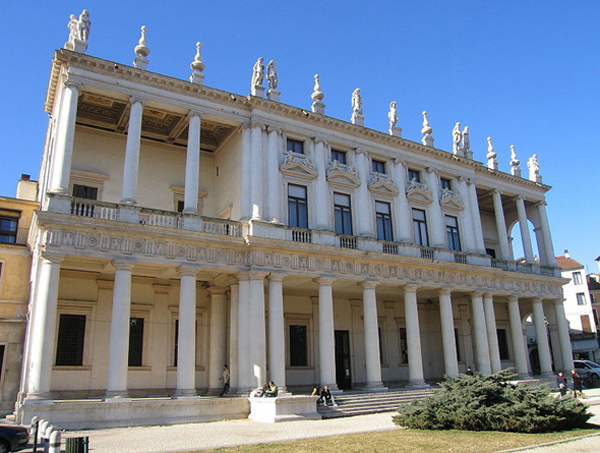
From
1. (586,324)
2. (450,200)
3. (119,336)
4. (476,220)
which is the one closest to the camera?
(119,336)

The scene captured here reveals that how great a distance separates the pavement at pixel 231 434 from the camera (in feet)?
42.5

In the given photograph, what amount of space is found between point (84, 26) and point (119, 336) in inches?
518

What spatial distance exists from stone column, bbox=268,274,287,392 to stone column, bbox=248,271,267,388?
0.48 meters

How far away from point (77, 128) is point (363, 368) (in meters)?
20.0

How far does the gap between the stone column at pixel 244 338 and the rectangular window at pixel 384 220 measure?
9122 mm

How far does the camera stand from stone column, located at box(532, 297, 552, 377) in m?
33.6

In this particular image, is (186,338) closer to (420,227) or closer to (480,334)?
(420,227)

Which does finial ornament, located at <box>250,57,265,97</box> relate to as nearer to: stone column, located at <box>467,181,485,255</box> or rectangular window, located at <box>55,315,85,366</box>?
rectangular window, located at <box>55,315,85,366</box>

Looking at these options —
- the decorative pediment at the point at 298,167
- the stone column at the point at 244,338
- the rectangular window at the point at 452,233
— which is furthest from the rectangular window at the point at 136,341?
the rectangular window at the point at 452,233

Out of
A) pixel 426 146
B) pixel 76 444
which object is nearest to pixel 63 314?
pixel 76 444

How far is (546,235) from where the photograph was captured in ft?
123

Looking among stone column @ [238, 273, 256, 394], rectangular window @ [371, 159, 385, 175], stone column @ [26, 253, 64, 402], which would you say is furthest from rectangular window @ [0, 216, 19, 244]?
rectangular window @ [371, 159, 385, 175]

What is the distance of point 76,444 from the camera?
10008 mm

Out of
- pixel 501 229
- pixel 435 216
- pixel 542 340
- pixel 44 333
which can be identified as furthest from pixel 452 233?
pixel 44 333
